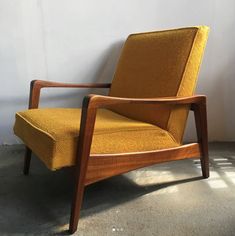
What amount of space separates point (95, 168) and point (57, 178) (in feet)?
1.67

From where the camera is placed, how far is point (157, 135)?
1283 mm

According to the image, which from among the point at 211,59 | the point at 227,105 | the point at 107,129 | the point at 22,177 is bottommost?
the point at 22,177

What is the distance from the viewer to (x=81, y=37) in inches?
75.5

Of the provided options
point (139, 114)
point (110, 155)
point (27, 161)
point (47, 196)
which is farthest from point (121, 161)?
point (27, 161)

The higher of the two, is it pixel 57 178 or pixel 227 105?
pixel 227 105

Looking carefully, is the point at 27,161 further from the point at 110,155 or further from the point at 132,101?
the point at 132,101

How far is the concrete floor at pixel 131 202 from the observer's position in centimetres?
114

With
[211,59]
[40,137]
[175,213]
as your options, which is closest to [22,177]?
[40,137]

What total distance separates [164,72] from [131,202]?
23.9 inches

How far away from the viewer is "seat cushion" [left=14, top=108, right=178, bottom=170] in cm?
108

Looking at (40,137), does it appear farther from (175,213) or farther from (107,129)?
(175,213)

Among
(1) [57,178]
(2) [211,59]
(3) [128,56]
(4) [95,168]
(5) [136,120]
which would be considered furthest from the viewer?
(2) [211,59]

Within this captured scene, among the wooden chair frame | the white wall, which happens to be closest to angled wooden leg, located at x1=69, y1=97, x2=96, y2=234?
the wooden chair frame

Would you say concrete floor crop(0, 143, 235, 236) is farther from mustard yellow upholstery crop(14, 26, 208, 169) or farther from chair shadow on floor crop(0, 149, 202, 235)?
mustard yellow upholstery crop(14, 26, 208, 169)
